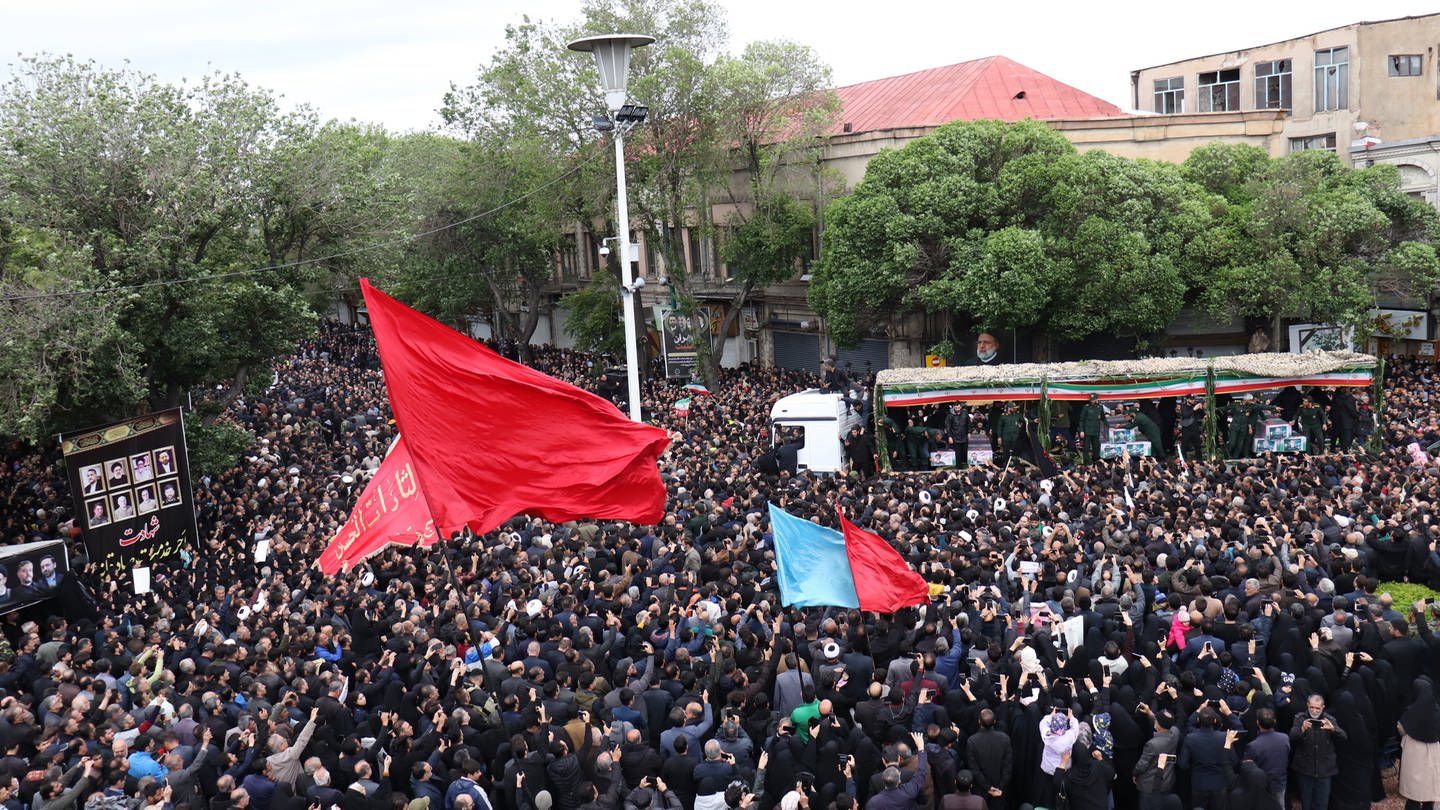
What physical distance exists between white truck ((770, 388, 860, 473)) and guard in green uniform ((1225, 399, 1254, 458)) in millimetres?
6796

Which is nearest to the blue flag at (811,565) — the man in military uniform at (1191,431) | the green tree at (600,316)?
the man in military uniform at (1191,431)

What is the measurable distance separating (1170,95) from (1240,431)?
2482 centimetres

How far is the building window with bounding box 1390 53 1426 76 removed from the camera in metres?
36.2

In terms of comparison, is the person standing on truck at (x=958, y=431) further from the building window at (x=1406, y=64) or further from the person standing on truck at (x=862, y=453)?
the building window at (x=1406, y=64)

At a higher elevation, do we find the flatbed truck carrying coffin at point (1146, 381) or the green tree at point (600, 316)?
the green tree at point (600, 316)

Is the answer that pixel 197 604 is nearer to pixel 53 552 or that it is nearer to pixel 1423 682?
pixel 53 552

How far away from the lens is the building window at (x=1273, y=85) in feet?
127

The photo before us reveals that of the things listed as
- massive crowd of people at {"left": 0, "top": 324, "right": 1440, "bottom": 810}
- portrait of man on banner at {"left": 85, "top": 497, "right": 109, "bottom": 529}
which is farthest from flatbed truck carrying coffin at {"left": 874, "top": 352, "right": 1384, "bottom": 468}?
portrait of man on banner at {"left": 85, "top": 497, "right": 109, "bottom": 529}

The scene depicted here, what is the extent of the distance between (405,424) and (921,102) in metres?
32.6

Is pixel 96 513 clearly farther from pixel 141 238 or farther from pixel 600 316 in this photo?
pixel 600 316

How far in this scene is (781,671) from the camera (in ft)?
34.9

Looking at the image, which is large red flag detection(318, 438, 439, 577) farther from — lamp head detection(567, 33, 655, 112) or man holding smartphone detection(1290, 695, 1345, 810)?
man holding smartphone detection(1290, 695, 1345, 810)

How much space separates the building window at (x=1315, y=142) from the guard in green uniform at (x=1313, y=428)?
1902cm

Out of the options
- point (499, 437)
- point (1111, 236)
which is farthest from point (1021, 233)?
point (499, 437)
